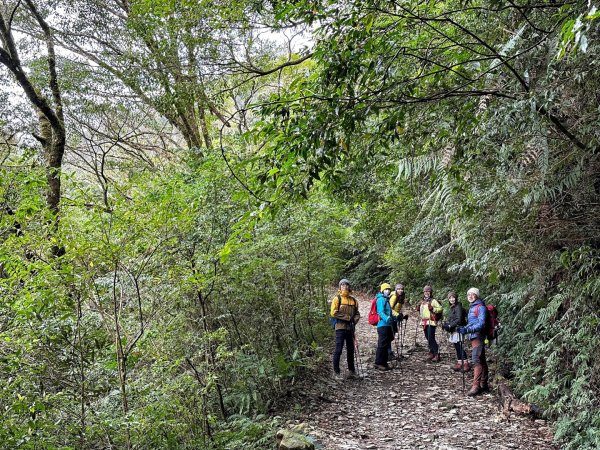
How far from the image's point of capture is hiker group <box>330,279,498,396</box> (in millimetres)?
7090

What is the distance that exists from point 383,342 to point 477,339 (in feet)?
7.00

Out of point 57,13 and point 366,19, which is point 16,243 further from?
point 57,13

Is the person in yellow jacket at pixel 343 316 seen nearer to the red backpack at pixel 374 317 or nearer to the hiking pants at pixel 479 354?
the red backpack at pixel 374 317

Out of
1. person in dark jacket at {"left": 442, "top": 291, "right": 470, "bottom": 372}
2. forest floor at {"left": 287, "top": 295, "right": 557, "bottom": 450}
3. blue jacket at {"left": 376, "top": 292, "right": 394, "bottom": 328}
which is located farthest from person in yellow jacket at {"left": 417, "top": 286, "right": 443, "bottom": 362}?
blue jacket at {"left": 376, "top": 292, "right": 394, "bottom": 328}

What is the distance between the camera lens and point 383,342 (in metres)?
8.75

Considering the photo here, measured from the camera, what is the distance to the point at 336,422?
21.3 feet

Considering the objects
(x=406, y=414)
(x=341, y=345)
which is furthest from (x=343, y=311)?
(x=406, y=414)

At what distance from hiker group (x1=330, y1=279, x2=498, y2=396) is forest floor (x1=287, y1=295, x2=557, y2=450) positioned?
28cm

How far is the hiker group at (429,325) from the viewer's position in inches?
279

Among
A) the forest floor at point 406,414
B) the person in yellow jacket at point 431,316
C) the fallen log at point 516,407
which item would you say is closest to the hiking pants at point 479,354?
the forest floor at point 406,414

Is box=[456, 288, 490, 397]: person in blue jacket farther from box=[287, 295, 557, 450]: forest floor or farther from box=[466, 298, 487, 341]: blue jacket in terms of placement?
box=[287, 295, 557, 450]: forest floor

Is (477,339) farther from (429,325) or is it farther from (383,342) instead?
(429,325)

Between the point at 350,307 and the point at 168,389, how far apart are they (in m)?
4.08

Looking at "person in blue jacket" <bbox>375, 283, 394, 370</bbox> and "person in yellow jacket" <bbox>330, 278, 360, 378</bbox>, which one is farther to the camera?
"person in blue jacket" <bbox>375, 283, 394, 370</bbox>
